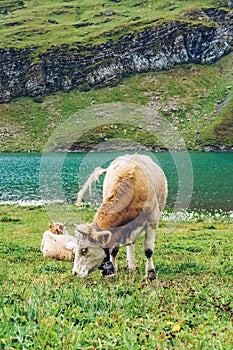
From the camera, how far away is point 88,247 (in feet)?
35.1

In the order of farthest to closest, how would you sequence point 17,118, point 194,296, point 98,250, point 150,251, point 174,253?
1. point 17,118
2. point 174,253
3. point 150,251
4. point 98,250
5. point 194,296

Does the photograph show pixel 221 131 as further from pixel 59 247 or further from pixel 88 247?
pixel 88 247

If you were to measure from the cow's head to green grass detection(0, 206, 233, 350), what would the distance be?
0.45m

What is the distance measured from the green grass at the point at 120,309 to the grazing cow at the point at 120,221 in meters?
0.63

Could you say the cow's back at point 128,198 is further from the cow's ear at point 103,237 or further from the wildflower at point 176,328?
the wildflower at point 176,328

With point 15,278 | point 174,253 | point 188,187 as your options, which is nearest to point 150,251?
point 15,278

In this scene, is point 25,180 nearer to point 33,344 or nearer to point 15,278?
point 15,278

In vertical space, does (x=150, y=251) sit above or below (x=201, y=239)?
above

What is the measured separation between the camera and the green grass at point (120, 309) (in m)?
6.24

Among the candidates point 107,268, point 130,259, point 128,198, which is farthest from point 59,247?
point 128,198

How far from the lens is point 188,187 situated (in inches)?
2368

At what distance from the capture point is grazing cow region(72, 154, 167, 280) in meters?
10.8

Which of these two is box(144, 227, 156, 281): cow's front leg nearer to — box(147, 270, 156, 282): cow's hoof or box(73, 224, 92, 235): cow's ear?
box(147, 270, 156, 282): cow's hoof

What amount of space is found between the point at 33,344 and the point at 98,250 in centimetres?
510
